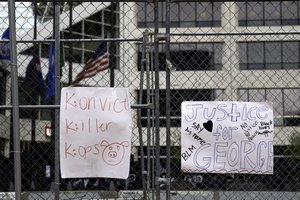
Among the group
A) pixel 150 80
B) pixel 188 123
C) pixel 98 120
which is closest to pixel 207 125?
pixel 188 123

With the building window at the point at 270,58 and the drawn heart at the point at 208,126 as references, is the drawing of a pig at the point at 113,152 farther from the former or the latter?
the building window at the point at 270,58

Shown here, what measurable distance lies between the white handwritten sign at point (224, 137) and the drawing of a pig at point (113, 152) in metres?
0.57

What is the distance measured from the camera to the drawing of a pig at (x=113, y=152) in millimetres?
4906

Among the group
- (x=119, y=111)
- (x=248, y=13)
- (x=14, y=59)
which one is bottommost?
(x=119, y=111)

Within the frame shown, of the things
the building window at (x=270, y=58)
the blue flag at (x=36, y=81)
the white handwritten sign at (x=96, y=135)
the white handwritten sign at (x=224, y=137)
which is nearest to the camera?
the white handwritten sign at (x=96, y=135)

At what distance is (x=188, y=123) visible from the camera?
16.8ft

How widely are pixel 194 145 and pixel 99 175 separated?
0.90 m

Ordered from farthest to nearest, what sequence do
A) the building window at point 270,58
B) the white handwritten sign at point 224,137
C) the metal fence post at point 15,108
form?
the building window at point 270,58 → the white handwritten sign at point 224,137 → the metal fence post at point 15,108

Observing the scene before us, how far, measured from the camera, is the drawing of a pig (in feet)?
16.1

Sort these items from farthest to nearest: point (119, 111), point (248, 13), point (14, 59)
Answer: point (248, 13), point (119, 111), point (14, 59)

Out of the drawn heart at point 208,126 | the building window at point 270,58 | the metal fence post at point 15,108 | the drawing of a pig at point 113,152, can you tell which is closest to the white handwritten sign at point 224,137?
the drawn heart at point 208,126

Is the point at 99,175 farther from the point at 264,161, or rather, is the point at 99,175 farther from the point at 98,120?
the point at 264,161

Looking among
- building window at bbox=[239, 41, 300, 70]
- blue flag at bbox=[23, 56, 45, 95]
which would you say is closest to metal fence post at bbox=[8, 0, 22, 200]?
blue flag at bbox=[23, 56, 45, 95]

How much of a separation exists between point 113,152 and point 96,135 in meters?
0.21
